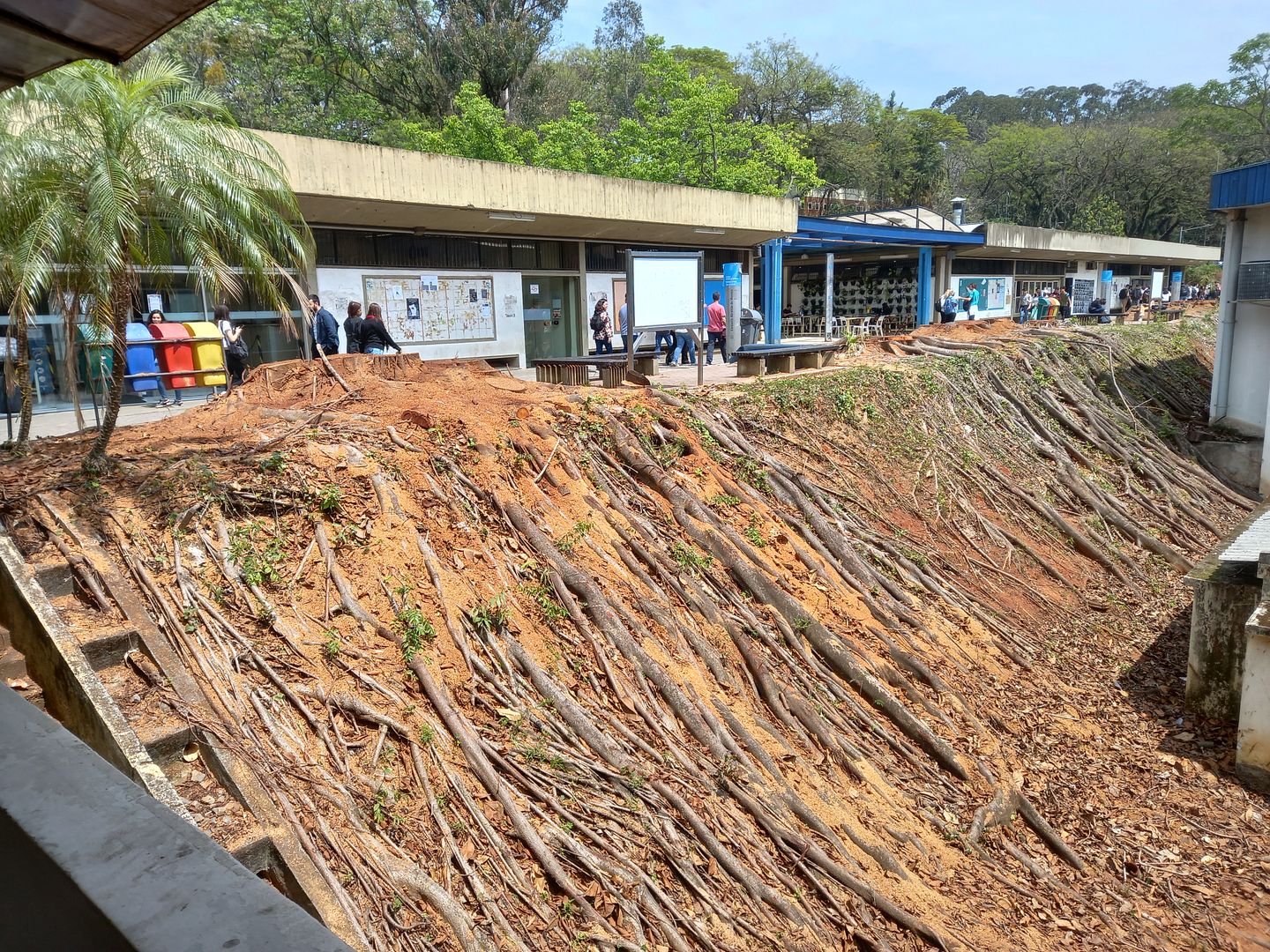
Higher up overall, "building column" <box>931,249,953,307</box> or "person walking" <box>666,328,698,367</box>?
"building column" <box>931,249,953,307</box>

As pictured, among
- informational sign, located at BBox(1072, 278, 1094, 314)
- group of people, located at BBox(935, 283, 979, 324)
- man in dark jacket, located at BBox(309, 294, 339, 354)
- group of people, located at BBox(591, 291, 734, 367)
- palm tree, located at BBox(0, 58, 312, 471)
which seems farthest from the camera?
informational sign, located at BBox(1072, 278, 1094, 314)

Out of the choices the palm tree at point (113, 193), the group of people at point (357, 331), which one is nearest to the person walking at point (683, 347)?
the group of people at point (357, 331)

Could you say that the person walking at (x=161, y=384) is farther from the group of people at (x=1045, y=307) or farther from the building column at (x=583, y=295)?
the group of people at (x=1045, y=307)

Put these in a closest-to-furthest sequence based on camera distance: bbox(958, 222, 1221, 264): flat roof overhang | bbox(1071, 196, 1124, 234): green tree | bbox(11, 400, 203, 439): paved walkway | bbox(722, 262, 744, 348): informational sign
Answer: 1. bbox(11, 400, 203, 439): paved walkway
2. bbox(722, 262, 744, 348): informational sign
3. bbox(958, 222, 1221, 264): flat roof overhang
4. bbox(1071, 196, 1124, 234): green tree

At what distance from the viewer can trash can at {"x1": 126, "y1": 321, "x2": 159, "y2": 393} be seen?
1220 cm

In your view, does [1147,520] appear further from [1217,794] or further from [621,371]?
[621,371]

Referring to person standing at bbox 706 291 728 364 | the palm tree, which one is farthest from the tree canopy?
the palm tree

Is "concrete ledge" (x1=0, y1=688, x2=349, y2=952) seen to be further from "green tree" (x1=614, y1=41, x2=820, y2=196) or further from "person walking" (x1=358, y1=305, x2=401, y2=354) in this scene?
"green tree" (x1=614, y1=41, x2=820, y2=196)

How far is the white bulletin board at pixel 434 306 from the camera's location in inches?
624

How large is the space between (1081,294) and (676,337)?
95.5 feet

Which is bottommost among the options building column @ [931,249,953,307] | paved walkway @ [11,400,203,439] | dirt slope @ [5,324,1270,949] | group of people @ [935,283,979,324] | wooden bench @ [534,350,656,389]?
dirt slope @ [5,324,1270,949]

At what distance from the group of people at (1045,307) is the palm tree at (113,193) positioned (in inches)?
1108

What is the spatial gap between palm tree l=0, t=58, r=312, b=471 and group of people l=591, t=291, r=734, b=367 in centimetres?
1132

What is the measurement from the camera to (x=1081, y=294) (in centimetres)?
3981
